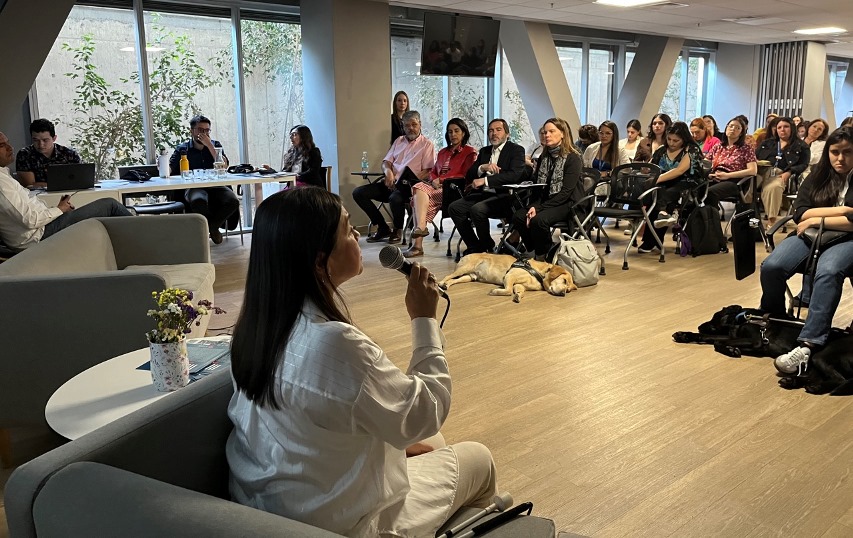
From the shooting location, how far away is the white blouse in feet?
4.53

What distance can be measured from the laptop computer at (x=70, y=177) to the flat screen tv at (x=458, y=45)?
14.9 ft

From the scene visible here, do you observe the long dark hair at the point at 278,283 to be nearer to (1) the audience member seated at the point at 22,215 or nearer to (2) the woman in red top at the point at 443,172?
(1) the audience member seated at the point at 22,215

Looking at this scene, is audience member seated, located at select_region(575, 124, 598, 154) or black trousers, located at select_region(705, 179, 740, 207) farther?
audience member seated, located at select_region(575, 124, 598, 154)

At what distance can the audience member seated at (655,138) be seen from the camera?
314 inches

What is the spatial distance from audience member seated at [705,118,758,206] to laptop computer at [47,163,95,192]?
591cm

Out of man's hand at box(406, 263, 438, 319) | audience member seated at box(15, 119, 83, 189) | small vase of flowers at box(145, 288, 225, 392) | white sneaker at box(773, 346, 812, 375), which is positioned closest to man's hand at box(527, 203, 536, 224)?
white sneaker at box(773, 346, 812, 375)

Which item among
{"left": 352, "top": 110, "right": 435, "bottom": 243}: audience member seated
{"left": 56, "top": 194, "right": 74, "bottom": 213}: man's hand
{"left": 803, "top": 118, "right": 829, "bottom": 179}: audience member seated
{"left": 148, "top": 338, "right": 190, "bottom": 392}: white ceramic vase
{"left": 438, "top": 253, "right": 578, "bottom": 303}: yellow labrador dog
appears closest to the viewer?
{"left": 148, "top": 338, "right": 190, "bottom": 392}: white ceramic vase

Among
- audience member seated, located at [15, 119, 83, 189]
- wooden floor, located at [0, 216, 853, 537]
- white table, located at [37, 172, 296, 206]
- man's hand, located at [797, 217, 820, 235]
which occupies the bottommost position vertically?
wooden floor, located at [0, 216, 853, 537]

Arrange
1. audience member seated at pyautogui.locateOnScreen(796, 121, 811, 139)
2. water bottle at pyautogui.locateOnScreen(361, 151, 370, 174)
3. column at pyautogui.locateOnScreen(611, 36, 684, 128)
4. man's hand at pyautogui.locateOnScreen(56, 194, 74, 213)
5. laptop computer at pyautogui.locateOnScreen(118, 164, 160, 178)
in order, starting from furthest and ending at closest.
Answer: column at pyautogui.locateOnScreen(611, 36, 684, 128)
audience member seated at pyautogui.locateOnScreen(796, 121, 811, 139)
water bottle at pyautogui.locateOnScreen(361, 151, 370, 174)
laptop computer at pyautogui.locateOnScreen(118, 164, 160, 178)
man's hand at pyautogui.locateOnScreen(56, 194, 74, 213)

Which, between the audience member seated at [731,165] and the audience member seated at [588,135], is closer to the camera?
the audience member seated at [731,165]

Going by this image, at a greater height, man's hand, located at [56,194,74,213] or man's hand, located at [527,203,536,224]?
man's hand, located at [56,194,74,213]

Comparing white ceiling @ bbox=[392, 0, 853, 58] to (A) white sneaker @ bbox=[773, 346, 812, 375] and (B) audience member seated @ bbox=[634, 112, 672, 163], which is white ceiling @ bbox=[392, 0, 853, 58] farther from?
(A) white sneaker @ bbox=[773, 346, 812, 375]

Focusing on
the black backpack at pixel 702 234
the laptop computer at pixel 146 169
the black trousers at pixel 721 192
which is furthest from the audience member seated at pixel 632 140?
the laptop computer at pixel 146 169

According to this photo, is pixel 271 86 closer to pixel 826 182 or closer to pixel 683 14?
pixel 683 14
